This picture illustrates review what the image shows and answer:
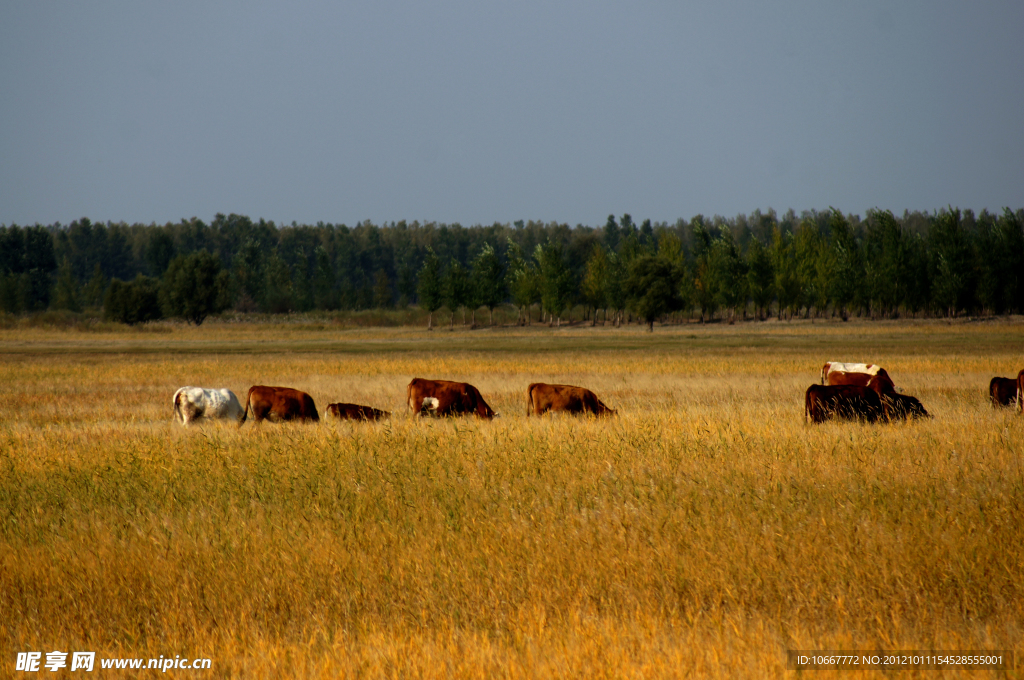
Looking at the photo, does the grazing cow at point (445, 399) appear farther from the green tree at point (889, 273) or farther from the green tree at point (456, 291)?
the green tree at point (456, 291)

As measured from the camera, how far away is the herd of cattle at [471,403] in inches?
582

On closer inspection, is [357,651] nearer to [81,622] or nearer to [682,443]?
[81,622]

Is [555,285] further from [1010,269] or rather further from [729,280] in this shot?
[1010,269]

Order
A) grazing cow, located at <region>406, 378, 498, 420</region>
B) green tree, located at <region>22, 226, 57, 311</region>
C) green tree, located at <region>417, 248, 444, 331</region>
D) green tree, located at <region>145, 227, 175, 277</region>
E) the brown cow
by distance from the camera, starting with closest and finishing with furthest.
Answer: the brown cow < grazing cow, located at <region>406, 378, 498, 420</region> < green tree, located at <region>417, 248, 444, 331</region> < green tree, located at <region>22, 226, 57, 311</region> < green tree, located at <region>145, 227, 175, 277</region>

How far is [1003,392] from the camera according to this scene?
57.5 feet

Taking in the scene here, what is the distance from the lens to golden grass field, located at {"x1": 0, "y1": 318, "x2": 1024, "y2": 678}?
5285 mm

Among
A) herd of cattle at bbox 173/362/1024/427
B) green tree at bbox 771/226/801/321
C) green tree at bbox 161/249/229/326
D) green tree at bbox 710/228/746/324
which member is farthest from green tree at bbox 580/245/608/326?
herd of cattle at bbox 173/362/1024/427

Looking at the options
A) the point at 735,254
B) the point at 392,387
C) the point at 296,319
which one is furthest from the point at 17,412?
the point at 296,319

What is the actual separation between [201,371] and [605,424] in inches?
994

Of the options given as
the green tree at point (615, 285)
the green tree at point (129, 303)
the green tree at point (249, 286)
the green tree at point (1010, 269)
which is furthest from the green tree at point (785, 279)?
the green tree at point (249, 286)

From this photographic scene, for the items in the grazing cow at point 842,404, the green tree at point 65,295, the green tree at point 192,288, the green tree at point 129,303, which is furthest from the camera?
the green tree at point 65,295

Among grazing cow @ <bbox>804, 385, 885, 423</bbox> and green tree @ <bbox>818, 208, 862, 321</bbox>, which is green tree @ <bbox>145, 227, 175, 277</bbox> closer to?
green tree @ <bbox>818, 208, 862, 321</bbox>

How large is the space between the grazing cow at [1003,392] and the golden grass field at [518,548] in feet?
18.8

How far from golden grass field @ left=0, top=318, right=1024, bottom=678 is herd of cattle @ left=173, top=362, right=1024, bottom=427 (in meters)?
1.91
